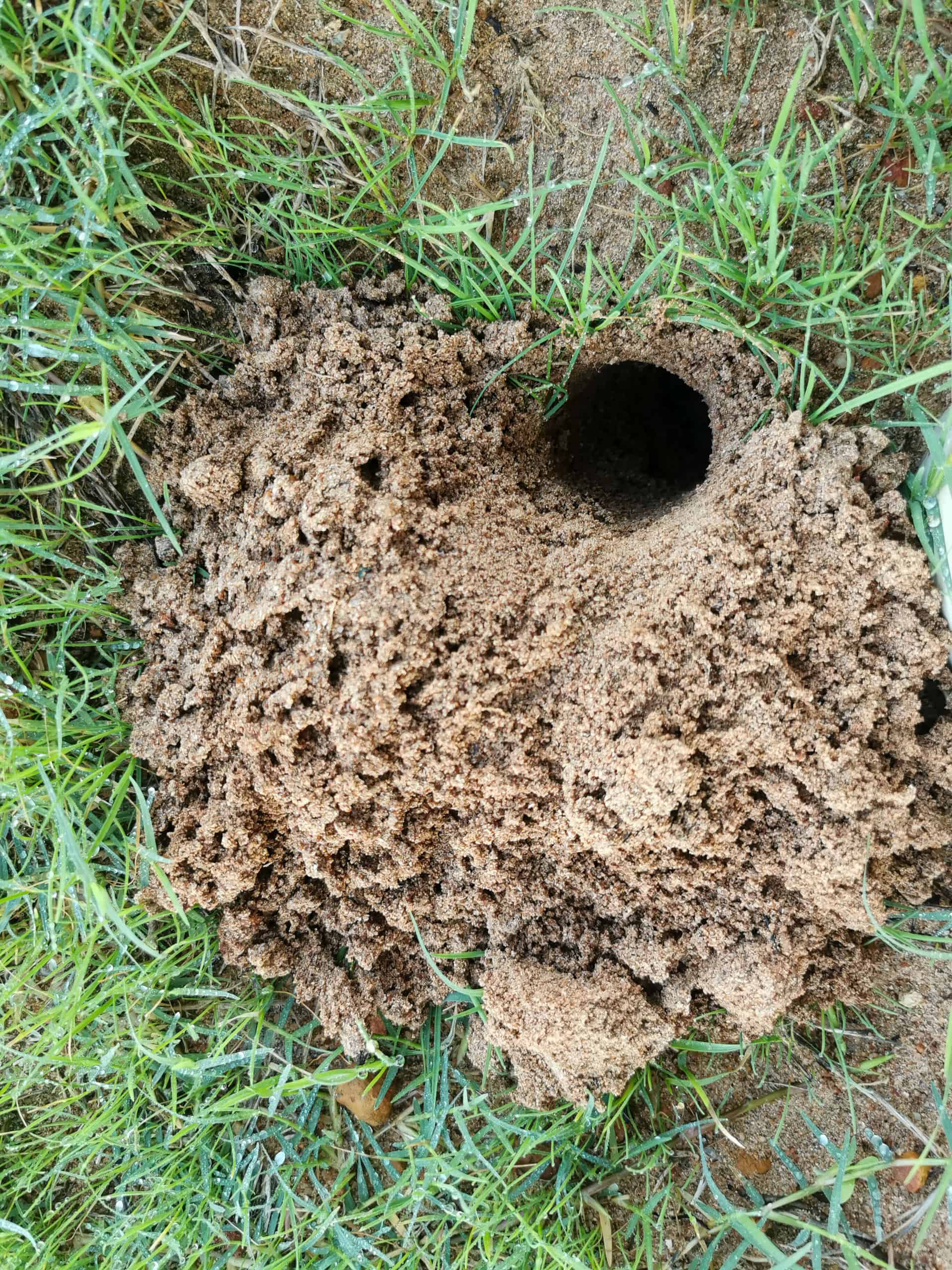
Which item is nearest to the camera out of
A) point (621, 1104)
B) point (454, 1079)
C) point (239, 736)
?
point (239, 736)

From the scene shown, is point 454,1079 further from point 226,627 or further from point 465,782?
point 226,627

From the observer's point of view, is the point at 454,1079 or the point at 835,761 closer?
the point at 835,761

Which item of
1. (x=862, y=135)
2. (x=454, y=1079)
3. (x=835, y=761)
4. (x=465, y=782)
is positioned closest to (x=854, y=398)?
(x=862, y=135)

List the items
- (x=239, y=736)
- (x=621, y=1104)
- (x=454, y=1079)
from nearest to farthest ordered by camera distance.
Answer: (x=239, y=736), (x=621, y=1104), (x=454, y=1079)

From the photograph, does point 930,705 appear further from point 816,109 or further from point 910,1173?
point 816,109

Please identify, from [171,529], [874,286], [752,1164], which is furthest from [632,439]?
[752,1164]

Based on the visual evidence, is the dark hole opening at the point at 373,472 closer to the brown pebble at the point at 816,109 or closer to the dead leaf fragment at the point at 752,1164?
the brown pebble at the point at 816,109

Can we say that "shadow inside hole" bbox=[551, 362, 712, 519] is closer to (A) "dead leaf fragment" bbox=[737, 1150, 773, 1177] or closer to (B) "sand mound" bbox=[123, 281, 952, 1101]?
(B) "sand mound" bbox=[123, 281, 952, 1101]

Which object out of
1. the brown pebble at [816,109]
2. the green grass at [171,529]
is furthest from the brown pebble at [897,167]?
the brown pebble at [816,109]
